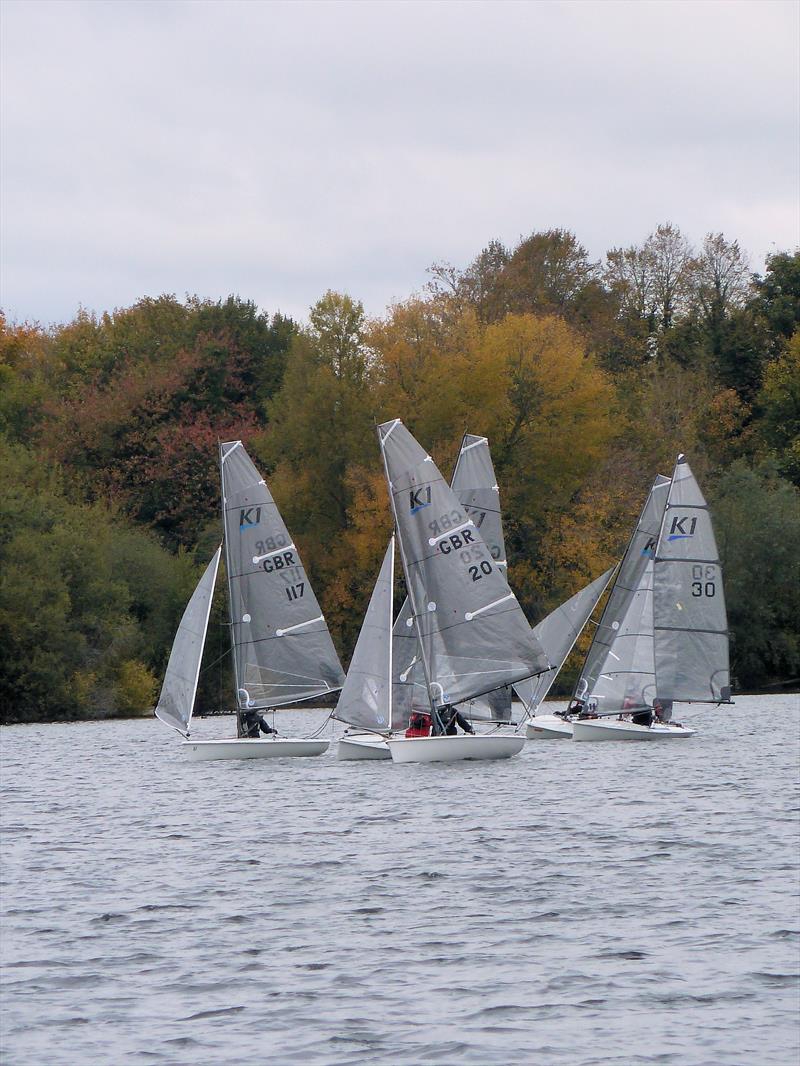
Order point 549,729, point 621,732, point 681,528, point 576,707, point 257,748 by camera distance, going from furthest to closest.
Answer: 1. point 549,729
2. point 576,707
3. point 621,732
4. point 681,528
5. point 257,748

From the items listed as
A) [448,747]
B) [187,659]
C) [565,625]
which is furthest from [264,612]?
[565,625]

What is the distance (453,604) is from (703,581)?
12301 mm

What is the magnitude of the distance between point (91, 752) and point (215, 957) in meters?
31.2

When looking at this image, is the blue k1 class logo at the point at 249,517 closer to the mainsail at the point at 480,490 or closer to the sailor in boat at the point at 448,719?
the sailor in boat at the point at 448,719

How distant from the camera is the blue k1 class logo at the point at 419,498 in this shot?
1492 inches

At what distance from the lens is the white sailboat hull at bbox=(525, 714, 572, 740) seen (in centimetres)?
5106

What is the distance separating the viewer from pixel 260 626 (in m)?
41.0

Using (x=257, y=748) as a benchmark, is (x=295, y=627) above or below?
above

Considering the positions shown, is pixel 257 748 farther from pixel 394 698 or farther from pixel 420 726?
pixel 420 726

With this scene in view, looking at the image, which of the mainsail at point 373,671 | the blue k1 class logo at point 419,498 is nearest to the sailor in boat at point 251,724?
the mainsail at point 373,671

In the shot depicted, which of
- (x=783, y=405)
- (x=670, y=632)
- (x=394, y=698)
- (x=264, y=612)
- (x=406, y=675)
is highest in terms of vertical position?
(x=783, y=405)

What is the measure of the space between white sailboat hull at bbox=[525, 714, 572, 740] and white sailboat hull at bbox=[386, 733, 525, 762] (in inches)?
518

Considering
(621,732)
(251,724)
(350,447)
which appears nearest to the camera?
(251,724)

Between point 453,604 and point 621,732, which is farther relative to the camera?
point 621,732
